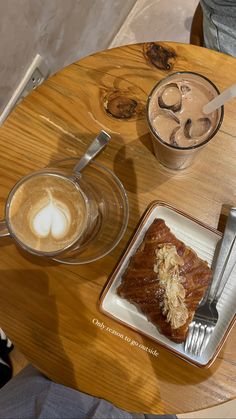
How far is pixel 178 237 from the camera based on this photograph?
38.4 inches

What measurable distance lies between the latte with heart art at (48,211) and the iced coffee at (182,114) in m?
0.21

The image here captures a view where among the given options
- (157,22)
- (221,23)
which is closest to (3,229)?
(221,23)

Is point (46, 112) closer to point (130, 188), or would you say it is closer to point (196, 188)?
point (130, 188)

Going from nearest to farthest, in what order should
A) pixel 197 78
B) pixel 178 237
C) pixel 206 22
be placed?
pixel 197 78
pixel 178 237
pixel 206 22

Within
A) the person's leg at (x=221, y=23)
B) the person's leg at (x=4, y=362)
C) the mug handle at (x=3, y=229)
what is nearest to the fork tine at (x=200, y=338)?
the mug handle at (x=3, y=229)

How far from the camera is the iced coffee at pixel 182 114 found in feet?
2.83

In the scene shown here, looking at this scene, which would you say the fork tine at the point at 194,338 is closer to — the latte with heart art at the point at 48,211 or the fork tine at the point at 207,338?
the fork tine at the point at 207,338

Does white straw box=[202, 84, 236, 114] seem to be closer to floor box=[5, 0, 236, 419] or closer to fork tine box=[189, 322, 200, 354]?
fork tine box=[189, 322, 200, 354]

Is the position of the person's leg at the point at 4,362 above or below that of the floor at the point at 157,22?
below

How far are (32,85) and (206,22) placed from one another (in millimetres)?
562

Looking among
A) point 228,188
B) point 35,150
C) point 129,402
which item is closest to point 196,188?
point 228,188

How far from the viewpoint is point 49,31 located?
125 centimetres

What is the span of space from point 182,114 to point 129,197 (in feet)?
0.74

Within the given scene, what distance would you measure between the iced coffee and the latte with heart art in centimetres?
21
